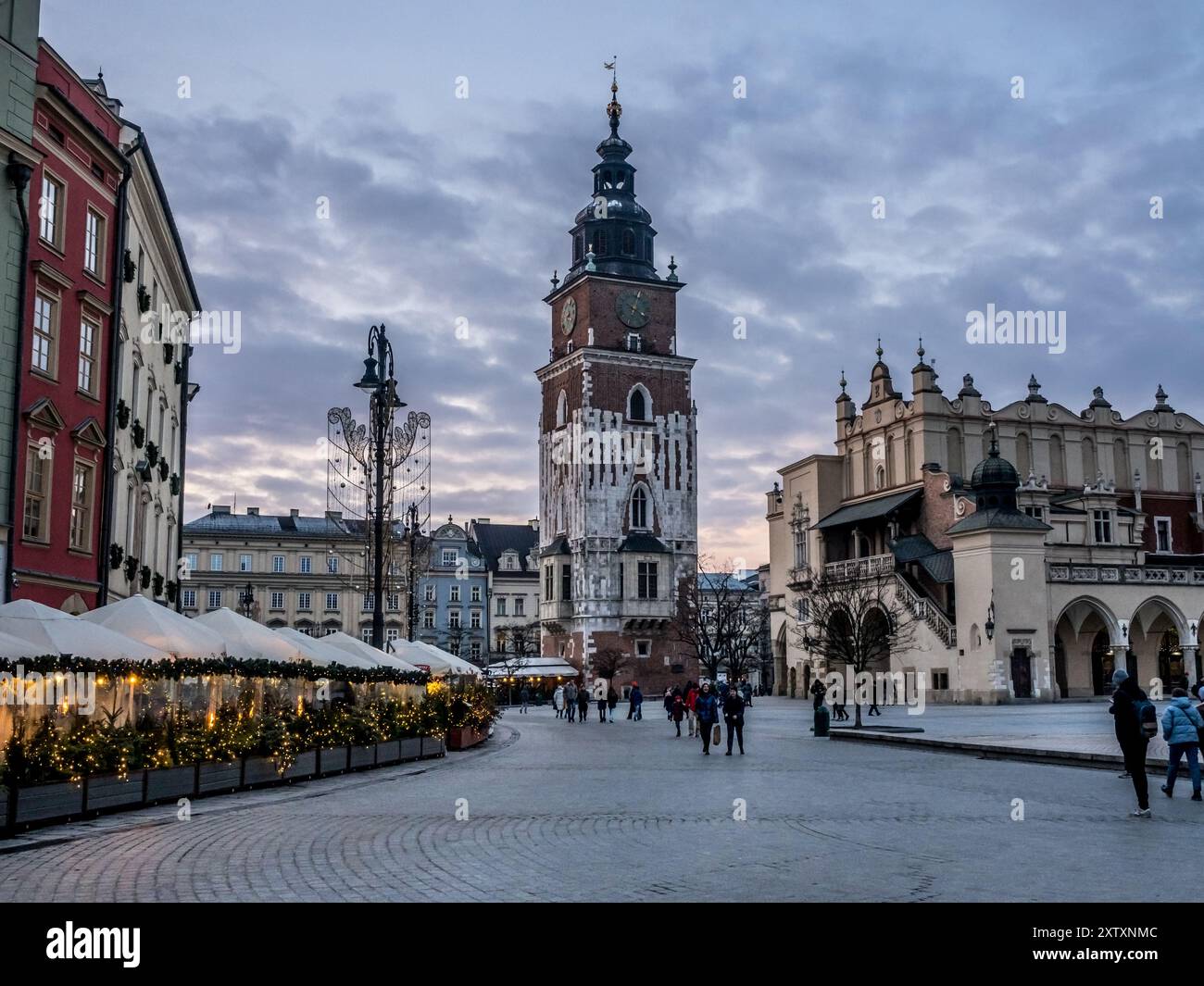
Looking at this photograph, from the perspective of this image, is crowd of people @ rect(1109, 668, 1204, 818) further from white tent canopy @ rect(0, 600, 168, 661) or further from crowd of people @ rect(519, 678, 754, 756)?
white tent canopy @ rect(0, 600, 168, 661)

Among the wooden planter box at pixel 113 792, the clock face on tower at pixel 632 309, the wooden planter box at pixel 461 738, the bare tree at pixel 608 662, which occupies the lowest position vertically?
the wooden planter box at pixel 461 738

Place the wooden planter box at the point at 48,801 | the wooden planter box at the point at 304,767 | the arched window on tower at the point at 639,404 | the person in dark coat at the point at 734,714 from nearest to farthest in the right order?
the wooden planter box at the point at 48,801 → the wooden planter box at the point at 304,767 → the person in dark coat at the point at 734,714 → the arched window on tower at the point at 639,404

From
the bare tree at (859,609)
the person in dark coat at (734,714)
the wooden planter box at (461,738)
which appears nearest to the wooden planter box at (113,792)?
the person in dark coat at (734,714)

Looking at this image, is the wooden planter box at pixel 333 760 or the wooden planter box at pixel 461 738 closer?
the wooden planter box at pixel 333 760

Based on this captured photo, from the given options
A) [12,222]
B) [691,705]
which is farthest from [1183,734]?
[691,705]

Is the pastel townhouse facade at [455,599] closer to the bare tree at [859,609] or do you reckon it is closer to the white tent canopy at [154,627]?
the bare tree at [859,609]

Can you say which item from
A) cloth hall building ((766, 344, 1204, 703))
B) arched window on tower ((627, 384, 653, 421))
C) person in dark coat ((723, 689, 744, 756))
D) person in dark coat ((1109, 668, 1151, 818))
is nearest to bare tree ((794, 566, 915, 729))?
cloth hall building ((766, 344, 1204, 703))

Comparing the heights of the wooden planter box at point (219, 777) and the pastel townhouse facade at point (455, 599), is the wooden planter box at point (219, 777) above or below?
below

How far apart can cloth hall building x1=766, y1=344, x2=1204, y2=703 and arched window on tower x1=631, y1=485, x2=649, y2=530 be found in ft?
26.3

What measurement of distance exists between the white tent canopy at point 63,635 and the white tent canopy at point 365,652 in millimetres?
9851

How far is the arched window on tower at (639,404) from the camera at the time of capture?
8356 cm

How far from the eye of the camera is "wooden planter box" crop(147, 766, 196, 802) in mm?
17047
